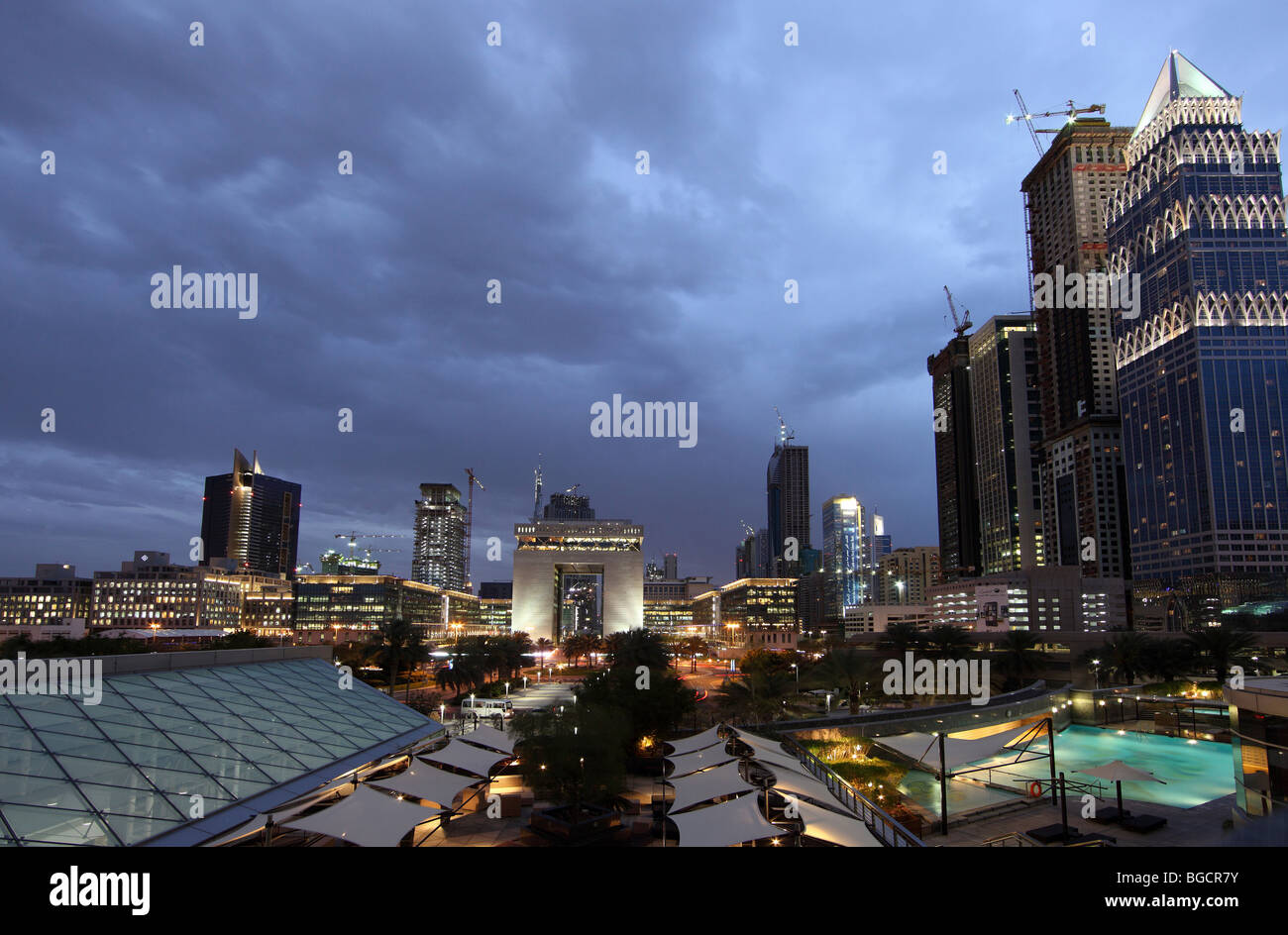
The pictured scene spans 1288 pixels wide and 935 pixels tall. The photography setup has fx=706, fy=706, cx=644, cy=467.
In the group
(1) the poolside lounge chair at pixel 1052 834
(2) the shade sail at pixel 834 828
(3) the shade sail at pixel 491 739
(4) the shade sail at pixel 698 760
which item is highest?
(2) the shade sail at pixel 834 828

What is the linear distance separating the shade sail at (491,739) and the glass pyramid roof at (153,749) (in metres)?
3.60

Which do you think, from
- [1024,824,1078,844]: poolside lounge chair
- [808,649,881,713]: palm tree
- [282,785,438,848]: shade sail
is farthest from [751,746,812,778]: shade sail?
[808,649,881,713]: palm tree

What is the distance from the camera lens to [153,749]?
15.1 meters

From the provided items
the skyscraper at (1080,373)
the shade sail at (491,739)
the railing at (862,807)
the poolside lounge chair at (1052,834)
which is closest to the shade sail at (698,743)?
the railing at (862,807)

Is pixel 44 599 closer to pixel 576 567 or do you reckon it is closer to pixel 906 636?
pixel 576 567

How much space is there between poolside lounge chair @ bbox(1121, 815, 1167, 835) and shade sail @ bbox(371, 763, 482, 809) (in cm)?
2034

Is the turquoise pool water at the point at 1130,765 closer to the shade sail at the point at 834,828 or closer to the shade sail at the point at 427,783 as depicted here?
the shade sail at the point at 834,828

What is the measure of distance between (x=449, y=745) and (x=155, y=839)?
41.7 feet

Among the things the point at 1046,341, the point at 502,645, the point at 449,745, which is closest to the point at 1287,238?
the point at 1046,341

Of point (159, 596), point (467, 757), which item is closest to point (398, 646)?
point (467, 757)

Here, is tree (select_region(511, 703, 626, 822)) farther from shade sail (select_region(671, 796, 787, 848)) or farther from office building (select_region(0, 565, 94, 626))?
office building (select_region(0, 565, 94, 626))

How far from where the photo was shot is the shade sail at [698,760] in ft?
78.6

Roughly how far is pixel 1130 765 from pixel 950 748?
11.4m
